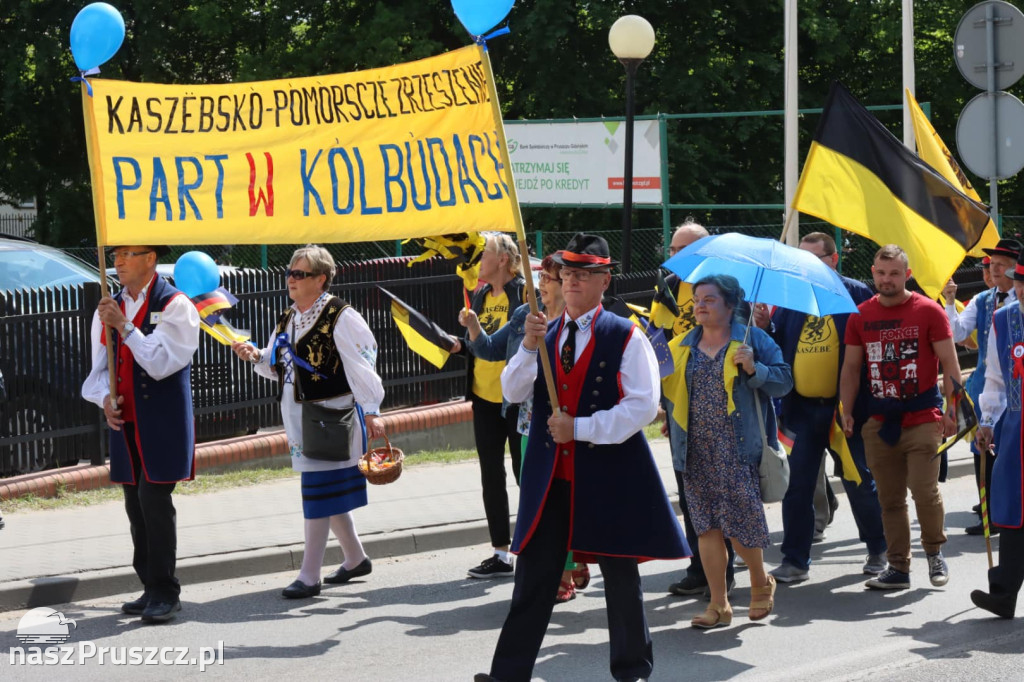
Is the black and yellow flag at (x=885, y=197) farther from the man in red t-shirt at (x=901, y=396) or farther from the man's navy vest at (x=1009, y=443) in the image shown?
the man's navy vest at (x=1009, y=443)

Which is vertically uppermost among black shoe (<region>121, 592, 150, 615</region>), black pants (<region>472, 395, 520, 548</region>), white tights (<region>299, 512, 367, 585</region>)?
black pants (<region>472, 395, 520, 548</region>)

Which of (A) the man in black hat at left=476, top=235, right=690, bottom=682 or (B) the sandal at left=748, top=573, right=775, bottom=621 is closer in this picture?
(A) the man in black hat at left=476, top=235, right=690, bottom=682

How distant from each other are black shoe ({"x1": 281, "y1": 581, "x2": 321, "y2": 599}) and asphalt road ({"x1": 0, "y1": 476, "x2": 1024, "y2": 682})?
2.1 inches

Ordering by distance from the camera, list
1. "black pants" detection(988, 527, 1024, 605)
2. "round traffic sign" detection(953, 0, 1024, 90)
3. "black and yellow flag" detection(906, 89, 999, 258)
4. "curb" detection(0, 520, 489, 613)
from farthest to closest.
Answer: "round traffic sign" detection(953, 0, 1024, 90) < "black and yellow flag" detection(906, 89, 999, 258) < "curb" detection(0, 520, 489, 613) < "black pants" detection(988, 527, 1024, 605)

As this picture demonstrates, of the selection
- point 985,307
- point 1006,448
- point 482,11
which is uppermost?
point 482,11

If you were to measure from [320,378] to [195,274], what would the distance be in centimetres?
110

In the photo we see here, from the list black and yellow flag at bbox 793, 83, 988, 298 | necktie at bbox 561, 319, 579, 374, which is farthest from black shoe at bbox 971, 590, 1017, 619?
necktie at bbox 561, 319, 579, 374

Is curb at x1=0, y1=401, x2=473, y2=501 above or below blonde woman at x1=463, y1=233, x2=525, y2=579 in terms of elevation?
below

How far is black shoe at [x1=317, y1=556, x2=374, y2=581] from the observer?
8023 mm

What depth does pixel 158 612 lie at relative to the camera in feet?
23.1

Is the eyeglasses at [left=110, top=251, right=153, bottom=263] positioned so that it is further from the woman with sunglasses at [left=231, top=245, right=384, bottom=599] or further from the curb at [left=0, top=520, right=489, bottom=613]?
the curb at [left=0, top=520, right=489, bottom=613]

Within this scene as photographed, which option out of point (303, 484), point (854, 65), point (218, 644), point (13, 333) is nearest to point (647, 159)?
point (854, 65)

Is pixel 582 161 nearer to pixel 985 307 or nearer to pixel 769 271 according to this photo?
pixel 985 307

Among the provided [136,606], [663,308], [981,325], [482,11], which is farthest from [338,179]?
[981,325]
